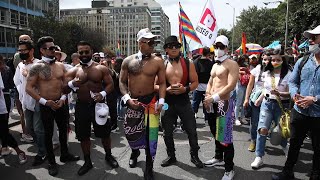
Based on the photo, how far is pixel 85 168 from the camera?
450cm

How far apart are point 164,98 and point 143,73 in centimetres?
49

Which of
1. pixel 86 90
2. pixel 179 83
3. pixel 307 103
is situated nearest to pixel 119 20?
pixel 86 90

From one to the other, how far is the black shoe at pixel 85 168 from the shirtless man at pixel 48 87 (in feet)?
1.23

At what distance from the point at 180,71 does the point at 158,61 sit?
1.59 ft

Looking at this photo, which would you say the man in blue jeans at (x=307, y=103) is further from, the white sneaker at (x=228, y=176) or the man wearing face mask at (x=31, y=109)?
the man wearing face mask at (x=31, y=109)

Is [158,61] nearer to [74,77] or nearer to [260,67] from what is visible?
[74,77]

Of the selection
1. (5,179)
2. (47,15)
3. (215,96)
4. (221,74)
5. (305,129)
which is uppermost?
(47,15)

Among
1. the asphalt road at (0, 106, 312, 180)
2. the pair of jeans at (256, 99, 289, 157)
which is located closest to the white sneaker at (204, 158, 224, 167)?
the asphalt road at (0, 106, 312, 180)

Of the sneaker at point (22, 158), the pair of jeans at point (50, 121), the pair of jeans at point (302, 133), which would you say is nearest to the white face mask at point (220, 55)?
the pair of jeans at point (302, 133)

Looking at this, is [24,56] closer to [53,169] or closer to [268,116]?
[53,169]

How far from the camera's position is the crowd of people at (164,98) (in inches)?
154

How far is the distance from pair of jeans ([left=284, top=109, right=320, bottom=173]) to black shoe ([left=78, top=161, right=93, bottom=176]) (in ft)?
9.76

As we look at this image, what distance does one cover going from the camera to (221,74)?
4.20 metres

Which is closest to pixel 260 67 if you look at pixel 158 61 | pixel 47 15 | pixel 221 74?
pixel 221 74
